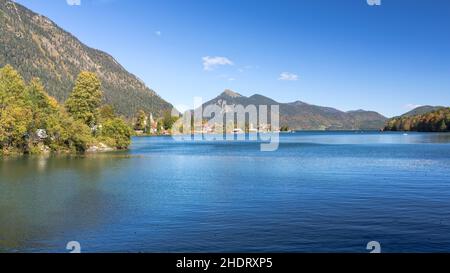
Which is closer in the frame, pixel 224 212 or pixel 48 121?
pixel 224 212

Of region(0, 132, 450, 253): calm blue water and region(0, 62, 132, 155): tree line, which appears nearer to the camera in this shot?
region(0, 132, 450, 253): calm blue water

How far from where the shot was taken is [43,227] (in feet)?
81.3

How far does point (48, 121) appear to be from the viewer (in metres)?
88.9

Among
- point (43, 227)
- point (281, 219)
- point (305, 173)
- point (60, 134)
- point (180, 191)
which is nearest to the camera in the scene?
point (43, 227)

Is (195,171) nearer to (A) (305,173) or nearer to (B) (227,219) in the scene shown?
(A) (305,173)

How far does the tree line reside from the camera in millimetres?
82938

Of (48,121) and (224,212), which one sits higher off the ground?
(48,121)

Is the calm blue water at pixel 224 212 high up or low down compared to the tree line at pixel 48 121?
down

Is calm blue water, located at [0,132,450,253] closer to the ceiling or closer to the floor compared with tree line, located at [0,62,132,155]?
closer to the floor

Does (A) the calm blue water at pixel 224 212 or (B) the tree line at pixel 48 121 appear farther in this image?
(B) the tree line at pixel 48 121

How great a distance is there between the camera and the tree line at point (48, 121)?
3265 inches

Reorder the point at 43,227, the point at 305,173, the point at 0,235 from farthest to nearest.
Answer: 1. the point at 305,173
2. the point at 43,227
3. the point at 0,235

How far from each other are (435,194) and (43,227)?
29.6m
